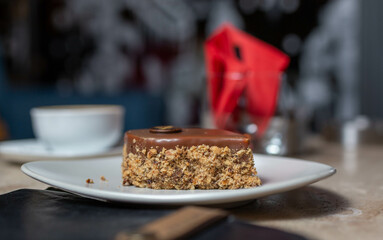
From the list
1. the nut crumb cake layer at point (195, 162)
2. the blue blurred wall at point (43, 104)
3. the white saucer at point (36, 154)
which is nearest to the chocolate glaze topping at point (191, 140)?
the nut crumb cake layer at point (195, 162)

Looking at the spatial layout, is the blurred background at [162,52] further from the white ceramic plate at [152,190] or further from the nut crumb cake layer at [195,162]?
the nut crumb cake layer at [195,162]

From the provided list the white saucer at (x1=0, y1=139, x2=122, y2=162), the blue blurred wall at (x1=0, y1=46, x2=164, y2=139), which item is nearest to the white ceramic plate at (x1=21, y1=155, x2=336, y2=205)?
the white saucer at (x1=0, y1=139, x2=122, y2=162)

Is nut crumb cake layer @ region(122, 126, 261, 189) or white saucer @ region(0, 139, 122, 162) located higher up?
nut crumb cake layer @ region(122, 126, 261, 189)

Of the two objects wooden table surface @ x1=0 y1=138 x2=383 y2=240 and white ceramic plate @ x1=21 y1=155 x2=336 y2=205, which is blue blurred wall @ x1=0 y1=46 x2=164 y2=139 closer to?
wooden table surface @ x1=0 y1=138 x2=383 y2=240

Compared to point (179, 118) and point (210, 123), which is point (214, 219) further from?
point (179, 118)

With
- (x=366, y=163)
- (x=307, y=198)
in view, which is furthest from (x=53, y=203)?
(x=366, y=163)
